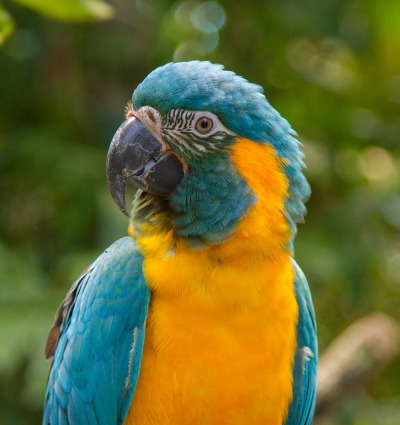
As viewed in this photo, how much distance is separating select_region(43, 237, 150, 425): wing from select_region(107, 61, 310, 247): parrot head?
0.18 m

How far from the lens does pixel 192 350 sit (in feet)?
5.48

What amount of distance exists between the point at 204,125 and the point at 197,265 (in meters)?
0.32

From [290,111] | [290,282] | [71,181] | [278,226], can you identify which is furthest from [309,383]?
[290,111]

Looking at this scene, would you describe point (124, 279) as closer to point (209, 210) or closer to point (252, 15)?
point (209, 210)

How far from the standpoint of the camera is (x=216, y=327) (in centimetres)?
167

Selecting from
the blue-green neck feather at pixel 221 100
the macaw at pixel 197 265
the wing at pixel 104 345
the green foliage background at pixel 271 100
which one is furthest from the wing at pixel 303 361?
the green foliage background at pixel 271 100

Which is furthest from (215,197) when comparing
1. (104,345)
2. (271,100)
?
(271,100)

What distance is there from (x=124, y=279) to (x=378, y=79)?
222 centimetres

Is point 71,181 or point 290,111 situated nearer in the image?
point 71,181

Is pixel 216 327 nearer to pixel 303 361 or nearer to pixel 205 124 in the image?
pixel 303 361

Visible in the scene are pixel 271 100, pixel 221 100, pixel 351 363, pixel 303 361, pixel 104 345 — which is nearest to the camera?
pixel 221 100

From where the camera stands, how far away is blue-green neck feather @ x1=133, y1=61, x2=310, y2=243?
1.63 m

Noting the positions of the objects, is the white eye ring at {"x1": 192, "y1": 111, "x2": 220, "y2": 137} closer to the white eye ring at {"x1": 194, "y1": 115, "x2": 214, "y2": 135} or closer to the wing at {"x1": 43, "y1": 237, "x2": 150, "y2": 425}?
the white eye ring at {"x1": 194, "y1": 115, "x2": 214, "y2": 135}

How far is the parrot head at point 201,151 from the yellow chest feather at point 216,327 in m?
0.02
